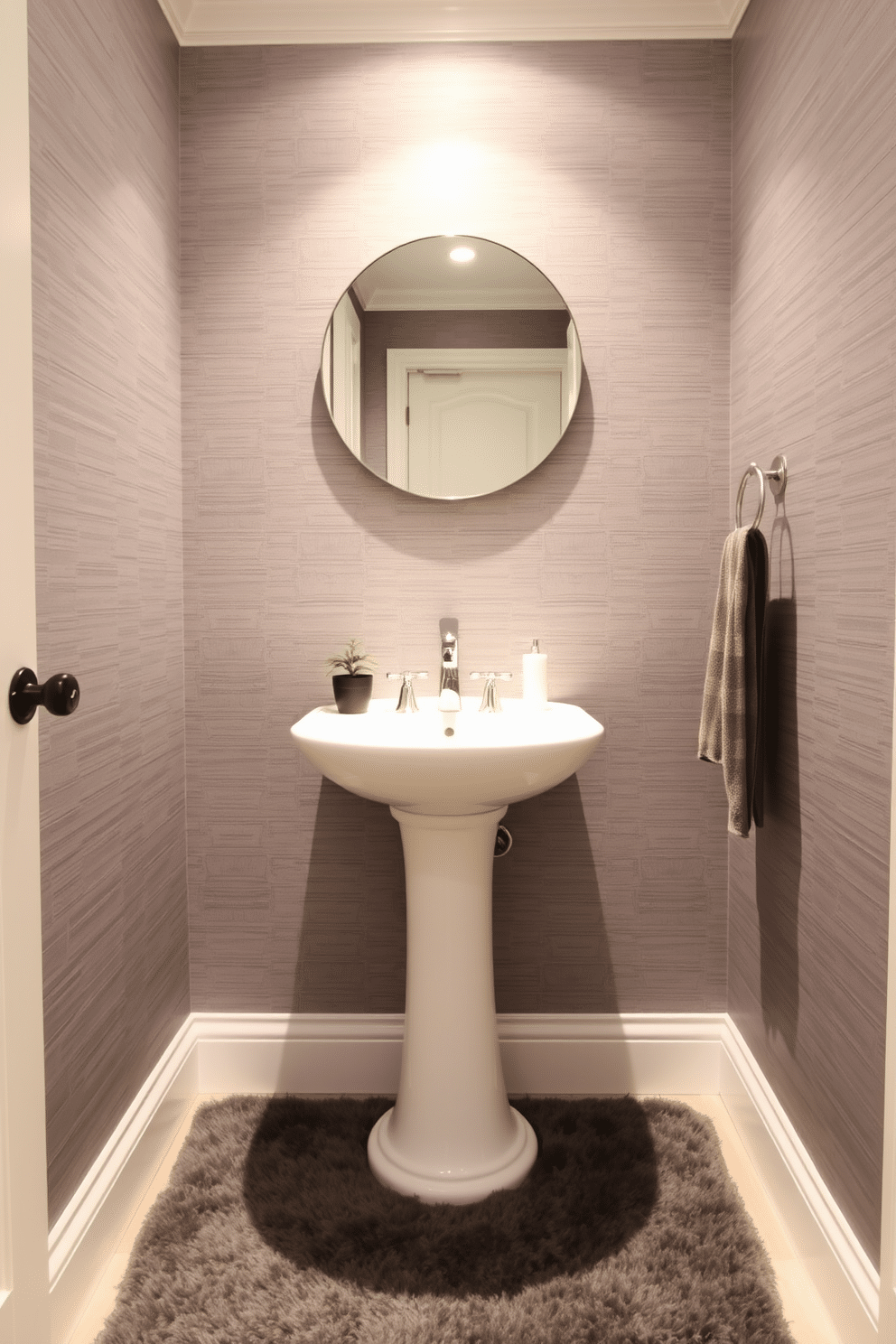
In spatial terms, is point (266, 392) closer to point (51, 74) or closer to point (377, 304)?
point (377, 304)

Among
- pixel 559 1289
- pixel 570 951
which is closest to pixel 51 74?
pixel 570 951

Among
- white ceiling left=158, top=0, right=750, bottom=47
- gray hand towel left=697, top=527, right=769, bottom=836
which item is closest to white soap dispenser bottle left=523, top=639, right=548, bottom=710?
gray hand towel left=697, top=527, right=769, bottom=836

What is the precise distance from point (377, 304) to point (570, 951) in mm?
1484

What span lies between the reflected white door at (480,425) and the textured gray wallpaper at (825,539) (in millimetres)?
421

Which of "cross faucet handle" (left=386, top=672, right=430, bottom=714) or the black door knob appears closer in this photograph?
the black door knob

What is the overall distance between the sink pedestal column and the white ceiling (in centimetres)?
162

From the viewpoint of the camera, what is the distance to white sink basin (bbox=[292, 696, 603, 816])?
1306 mm

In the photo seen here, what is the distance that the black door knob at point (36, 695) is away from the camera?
2.90ft

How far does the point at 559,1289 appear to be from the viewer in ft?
4.30

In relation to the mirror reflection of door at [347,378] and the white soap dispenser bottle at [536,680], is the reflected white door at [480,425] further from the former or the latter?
the white soap dispenser bottle at [536,680]

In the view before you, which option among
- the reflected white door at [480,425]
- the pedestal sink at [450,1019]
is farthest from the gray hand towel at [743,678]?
the reflected white door at [480,425]

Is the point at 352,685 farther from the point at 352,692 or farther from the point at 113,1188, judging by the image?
the point at 113,1188

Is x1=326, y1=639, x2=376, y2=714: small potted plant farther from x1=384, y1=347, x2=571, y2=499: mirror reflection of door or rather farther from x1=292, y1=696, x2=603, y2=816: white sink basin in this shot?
x1=384, y1=347, x2=571, y2=499: mirror reflection of door

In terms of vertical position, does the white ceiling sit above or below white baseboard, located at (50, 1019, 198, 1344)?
above
